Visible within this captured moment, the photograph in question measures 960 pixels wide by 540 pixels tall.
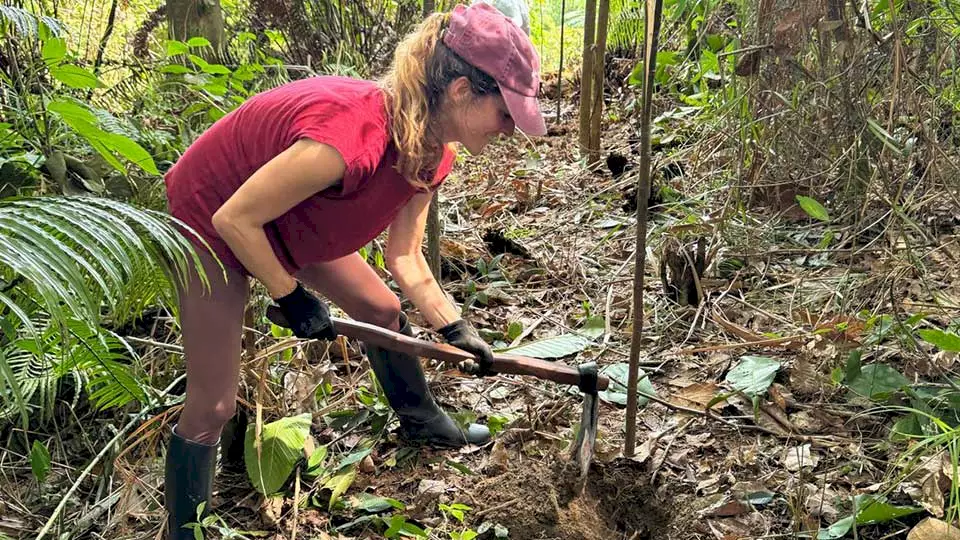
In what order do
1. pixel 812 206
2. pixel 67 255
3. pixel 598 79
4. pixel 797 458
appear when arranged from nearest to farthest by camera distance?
pixel 67 255 → pixel 797 458 → pixel 812 206 → pixel 598 79

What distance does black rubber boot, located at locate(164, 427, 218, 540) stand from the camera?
2.05 m

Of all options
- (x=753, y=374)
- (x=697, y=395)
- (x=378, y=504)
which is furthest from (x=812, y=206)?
(x=378, y=504)

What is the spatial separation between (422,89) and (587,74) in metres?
3.35

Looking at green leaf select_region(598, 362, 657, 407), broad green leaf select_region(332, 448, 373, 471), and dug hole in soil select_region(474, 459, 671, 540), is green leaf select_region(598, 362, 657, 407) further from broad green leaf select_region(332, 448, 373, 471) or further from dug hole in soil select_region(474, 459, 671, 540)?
broad green leaf select_region(332, 448, 373, 471)

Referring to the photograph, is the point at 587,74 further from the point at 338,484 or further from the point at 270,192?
the point at 270,192

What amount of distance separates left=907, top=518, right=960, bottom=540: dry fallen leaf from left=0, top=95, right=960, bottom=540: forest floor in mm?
78

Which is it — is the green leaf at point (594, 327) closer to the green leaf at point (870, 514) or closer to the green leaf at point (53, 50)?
Answer: the green leaf at point (870, 514)

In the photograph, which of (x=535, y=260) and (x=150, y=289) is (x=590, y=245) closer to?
(x=535, y=260)

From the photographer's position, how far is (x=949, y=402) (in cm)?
208

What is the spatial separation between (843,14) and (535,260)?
5.47ft

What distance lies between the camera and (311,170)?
175 cm

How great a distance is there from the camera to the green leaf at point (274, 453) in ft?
7.39

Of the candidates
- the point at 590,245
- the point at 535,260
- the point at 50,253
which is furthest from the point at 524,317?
the point at 50,253

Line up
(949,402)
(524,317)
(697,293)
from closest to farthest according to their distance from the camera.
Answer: (949,402)
(697,293)
(524,317)
